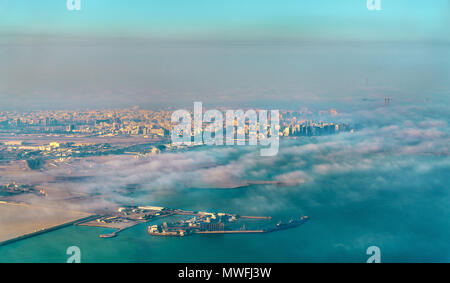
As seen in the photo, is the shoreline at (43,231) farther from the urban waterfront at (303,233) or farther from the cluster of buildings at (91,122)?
the cluster of buildings at (91,122)

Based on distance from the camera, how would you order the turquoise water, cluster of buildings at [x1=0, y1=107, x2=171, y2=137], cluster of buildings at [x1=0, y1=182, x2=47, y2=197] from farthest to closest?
cluster of buildings at [x1=0, y1=107, x2=171, y2=137] → cluster of buildings at [x1=0, y1=182, x2=47, y2=197] → the turquoise water

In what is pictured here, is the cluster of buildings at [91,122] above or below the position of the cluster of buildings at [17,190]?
above

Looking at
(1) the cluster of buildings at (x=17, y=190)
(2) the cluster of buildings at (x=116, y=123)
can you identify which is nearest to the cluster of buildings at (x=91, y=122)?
(2) the cluster of buildings at (x=116, y=123)

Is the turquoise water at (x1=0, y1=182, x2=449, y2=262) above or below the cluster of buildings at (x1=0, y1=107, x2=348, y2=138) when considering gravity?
below

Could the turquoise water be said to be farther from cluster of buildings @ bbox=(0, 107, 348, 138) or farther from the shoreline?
cluster of buildings @ bbox=(0, 107, 348, 138)

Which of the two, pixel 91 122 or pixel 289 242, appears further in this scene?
pixel 91 122

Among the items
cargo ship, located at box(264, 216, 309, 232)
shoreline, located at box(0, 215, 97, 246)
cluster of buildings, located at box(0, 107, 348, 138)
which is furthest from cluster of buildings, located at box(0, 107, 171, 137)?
cargo ship, located at box(264, 216, 309, 232)

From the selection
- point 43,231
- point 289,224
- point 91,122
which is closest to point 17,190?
point 43,231

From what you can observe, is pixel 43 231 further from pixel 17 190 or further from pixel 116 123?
pixel 116 123

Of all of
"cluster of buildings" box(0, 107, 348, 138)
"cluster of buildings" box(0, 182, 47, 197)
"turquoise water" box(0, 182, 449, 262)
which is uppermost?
"cluster of buildings" box(0, 107, 348, 138)

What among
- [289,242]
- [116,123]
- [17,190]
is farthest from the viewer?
[116,123]
